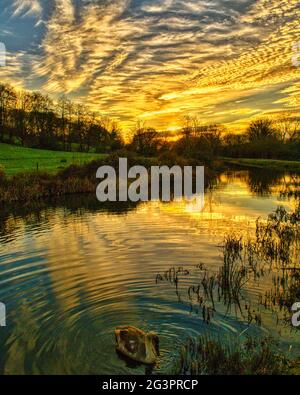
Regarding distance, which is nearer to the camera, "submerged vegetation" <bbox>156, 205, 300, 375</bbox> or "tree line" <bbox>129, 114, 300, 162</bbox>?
"submerged vegetation" <bbox>156, 205, 300, 375</bbox>

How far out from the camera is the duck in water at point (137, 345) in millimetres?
8156

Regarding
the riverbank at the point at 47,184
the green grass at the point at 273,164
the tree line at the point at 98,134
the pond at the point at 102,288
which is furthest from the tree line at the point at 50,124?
the pond at the point at 102,288

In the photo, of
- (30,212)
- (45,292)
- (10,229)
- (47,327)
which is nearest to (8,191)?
(30,212)

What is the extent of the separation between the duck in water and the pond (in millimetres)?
179

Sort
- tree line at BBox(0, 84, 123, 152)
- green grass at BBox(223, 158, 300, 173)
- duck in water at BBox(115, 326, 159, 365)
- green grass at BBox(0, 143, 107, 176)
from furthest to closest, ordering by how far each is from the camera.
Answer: tree line at BBox(0, 84, 123, 152) → green grass at BBox(223, 158, 300, 173) → green grass at BBox(0, 143, 107, 176) → duck in water at BBox(115, 326, 159, 365)

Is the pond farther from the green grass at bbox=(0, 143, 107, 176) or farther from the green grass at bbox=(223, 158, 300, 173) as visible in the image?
the green grass at bbox=(223, 158, 300, 173)

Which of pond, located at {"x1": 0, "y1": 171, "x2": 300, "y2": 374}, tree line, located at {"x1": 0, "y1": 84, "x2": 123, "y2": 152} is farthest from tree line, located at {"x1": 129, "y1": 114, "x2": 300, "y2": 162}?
pond, located at {"x1": 0, "y1": 171, "x2": 300, "y2": 374}

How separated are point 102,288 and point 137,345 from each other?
4.71 m

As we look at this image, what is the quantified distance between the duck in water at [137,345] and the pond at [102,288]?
0.59 ft

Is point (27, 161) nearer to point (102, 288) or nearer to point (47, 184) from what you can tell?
point (47, 184)

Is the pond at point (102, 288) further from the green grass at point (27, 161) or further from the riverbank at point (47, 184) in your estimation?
the green grass at point (27, 161)

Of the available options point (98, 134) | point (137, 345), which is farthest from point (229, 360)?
point (98, 134)

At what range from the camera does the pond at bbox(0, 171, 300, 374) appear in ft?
28.9

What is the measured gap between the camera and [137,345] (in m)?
8.28
